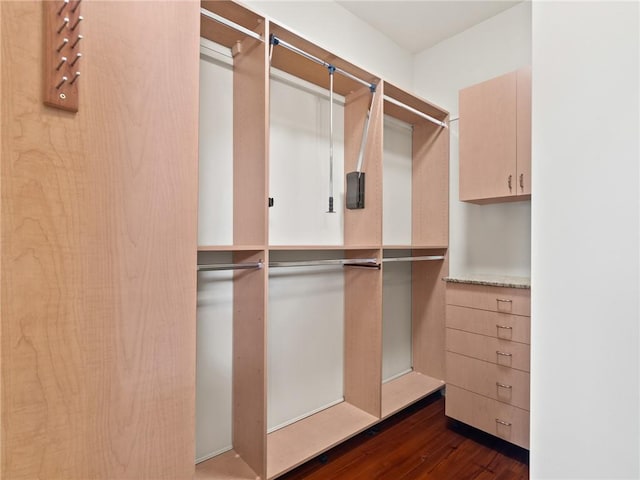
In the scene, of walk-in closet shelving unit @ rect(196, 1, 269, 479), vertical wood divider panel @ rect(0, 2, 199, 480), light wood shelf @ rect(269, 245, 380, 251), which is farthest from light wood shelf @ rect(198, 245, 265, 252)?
vertical wood divider panel @ rect(0, 2, 199, 480)

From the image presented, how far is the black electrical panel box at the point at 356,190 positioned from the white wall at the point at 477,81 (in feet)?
3.19

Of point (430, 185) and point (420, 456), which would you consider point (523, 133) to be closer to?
point (430, 185)

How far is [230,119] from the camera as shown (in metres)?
1.81

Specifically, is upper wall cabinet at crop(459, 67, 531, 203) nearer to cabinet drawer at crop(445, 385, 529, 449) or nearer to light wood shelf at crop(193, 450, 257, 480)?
cabinet drawer at crop(445, 385, 529, 449)

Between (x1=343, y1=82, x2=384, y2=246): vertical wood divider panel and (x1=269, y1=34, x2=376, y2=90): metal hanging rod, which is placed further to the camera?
(x1=343, y1=82, x2=384, y2=246): vertical wood divider panel

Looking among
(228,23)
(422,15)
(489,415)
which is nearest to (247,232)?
(228,23)

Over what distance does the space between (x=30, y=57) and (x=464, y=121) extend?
2.32m

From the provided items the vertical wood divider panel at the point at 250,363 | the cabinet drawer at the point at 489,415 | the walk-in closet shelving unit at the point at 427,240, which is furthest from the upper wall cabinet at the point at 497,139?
the vertical wood divider panel at the point at 250,363

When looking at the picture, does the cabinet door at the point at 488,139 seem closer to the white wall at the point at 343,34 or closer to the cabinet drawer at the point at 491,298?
the cabinet drawer at the point at 491,298

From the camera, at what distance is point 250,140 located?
5.49 feet

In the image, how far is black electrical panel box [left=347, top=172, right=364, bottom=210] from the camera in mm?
2223

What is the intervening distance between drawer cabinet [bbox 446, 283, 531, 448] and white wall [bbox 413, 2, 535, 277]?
522 mm

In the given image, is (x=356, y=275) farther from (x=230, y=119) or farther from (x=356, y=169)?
(x=230, y=119)

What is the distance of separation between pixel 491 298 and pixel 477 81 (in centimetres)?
176
